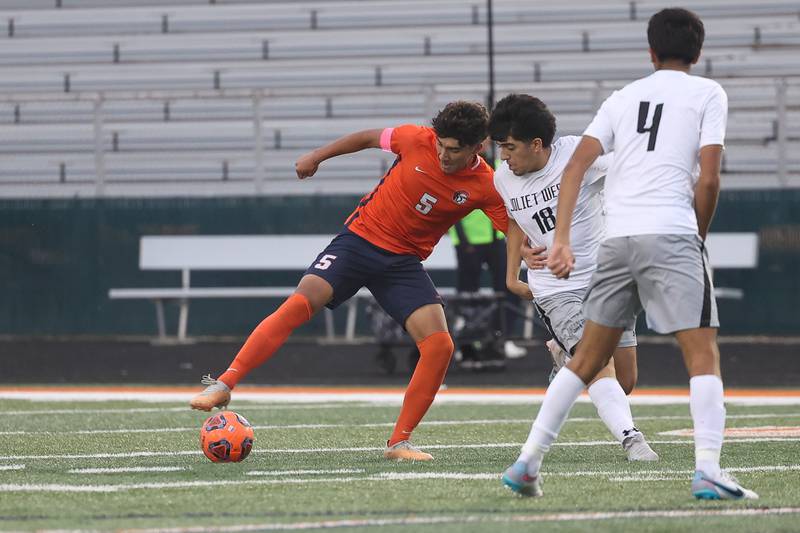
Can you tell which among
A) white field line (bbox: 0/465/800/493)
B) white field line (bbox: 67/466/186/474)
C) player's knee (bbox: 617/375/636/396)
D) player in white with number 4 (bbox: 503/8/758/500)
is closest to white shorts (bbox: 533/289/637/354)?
player's knee (bbox: 617/375/636/396)

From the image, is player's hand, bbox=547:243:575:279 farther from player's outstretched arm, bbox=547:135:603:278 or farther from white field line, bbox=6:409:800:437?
white field line, bbox=6:409:800:437

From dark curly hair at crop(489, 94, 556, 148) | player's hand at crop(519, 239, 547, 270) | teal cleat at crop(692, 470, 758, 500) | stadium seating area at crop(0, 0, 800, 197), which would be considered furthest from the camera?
stadium seating area at crop(0, 0, 800, 197)

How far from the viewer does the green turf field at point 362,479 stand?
4.57 metres

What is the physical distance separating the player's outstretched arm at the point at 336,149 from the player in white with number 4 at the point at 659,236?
2.06 m

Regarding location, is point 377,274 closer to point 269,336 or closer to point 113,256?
point 269,336

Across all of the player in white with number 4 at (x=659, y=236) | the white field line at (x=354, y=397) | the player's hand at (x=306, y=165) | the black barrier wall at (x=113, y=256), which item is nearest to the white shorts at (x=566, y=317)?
the player's hand at (x=306, y=165)

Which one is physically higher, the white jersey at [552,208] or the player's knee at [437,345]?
the white jersey at [552,208]

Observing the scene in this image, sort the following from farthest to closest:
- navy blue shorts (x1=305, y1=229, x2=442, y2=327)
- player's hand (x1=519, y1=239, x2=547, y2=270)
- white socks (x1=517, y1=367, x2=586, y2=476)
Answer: navy blue shorts (x1=305, y1=229, x2=442, y2=327) → player's hand (x1=519, y1=239, x2=547, y2=270) → white socks (x1=517, y1=367, x2=586, y2=476)

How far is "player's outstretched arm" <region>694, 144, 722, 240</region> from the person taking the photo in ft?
16.6

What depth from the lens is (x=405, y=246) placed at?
7.15 metres

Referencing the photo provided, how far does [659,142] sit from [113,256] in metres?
14.6

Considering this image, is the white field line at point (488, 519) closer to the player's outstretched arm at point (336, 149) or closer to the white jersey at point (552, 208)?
the white jersey at point (552, 208)

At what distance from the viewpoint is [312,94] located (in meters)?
18.7

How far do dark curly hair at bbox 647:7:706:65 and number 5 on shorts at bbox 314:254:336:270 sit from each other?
7.69 feet
